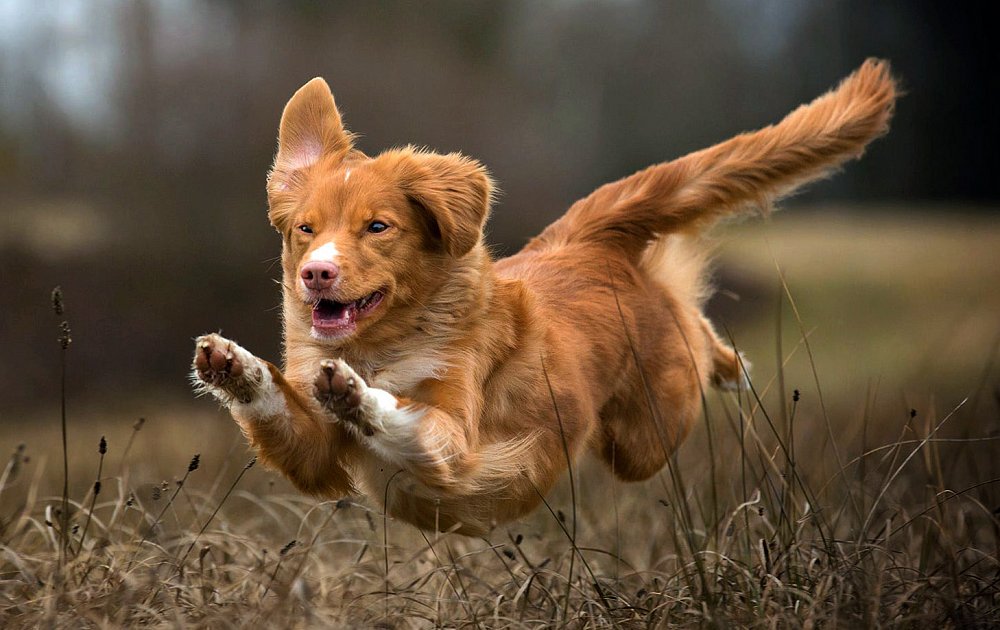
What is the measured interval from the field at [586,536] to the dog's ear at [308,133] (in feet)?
4.41

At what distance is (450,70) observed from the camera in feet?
45.4

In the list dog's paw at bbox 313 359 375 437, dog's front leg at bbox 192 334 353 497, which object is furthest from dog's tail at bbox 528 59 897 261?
dog's paw at bbox 313 359 375 437

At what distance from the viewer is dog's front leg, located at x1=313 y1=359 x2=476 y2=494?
143 inches

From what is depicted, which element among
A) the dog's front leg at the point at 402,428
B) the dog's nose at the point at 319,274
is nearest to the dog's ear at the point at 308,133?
the dog's nose at the point at 319,274

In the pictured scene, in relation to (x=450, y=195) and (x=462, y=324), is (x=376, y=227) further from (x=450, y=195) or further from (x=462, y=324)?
(x=462, y=324)

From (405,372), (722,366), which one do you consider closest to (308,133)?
(405,372)

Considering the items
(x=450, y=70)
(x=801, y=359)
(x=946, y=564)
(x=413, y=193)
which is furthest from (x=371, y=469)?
(x=801, y=359)

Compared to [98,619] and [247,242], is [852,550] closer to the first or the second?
[98,619]

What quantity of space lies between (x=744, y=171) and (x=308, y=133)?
222cm

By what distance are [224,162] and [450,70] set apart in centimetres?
328

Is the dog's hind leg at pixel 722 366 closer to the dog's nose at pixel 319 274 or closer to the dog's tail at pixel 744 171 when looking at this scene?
the dog's tail at pixel 744 171

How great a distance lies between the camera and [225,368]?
3768mm

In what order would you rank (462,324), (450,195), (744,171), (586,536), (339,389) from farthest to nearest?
(586,536) < (744,171) < (462,324) < (450,195) < (339,389)

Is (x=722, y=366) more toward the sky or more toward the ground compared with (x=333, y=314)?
more toward the ground
